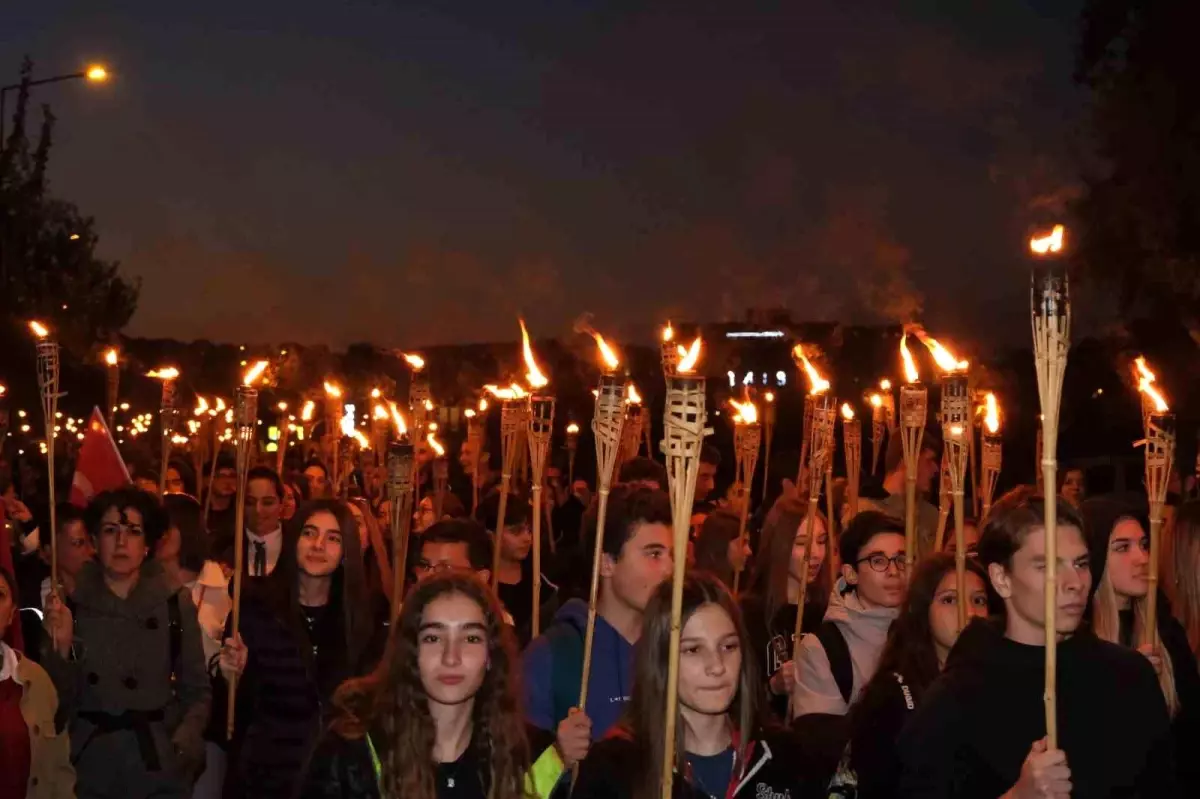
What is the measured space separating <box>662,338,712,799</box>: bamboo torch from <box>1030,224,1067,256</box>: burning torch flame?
3.62 ft

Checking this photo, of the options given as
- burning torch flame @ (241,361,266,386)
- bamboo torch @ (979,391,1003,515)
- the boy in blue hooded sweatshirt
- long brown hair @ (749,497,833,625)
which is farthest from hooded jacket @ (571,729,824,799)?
bamboo torch @ (979,391,1003,515)

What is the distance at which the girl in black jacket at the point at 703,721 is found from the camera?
4297mm

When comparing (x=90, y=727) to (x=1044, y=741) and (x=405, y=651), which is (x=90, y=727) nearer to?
(x=405, y=651)

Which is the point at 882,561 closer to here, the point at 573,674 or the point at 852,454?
the point at 573,674

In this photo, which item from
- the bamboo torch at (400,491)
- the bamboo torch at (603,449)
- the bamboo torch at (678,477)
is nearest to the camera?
the bamboo torch at (678,477)

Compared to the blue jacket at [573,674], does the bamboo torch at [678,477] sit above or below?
above

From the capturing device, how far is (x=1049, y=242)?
171 inches

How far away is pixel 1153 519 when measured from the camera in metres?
5.89

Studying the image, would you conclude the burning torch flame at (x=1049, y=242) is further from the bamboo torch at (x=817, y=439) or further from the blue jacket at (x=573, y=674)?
the bamboo torch at (x=817, y=439)

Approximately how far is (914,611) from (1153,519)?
1.09 metres

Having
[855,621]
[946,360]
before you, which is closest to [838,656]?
[855,621]

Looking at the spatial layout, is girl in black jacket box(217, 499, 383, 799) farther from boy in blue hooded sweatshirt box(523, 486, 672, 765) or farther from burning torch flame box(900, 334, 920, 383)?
burning torch flame box(900, 334, 920, 383)

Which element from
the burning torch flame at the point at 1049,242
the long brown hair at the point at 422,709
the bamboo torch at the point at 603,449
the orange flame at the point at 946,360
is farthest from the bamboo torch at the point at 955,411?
the long brown hair at the point at 422,709

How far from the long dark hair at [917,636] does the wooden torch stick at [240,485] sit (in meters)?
3.19
